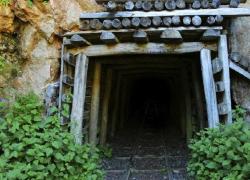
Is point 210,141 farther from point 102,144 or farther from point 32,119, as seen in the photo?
point 102,144

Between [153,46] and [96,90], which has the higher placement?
[153,46]

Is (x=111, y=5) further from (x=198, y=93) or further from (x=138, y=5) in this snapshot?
(x=198, y=93)

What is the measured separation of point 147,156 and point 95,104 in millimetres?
1608

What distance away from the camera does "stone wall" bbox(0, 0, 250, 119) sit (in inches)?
250

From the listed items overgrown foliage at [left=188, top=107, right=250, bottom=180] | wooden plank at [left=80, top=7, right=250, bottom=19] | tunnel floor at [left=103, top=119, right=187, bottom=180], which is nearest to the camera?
overgrown foliage at [left=188, top=107, right=250, bottom=180]

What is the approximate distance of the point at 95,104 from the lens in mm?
7699

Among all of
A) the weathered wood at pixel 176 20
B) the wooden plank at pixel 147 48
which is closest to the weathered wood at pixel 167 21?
A: the weathered wood at pixel 176 20

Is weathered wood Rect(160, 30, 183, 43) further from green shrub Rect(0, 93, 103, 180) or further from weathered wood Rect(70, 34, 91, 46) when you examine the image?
green shrub Rect(0, 93, 103, 180)

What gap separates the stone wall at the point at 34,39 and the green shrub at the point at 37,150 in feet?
2.61

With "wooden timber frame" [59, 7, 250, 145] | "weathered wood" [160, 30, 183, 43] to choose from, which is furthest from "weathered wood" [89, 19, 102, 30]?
"weathered wood" [160, 30, 183, 43]

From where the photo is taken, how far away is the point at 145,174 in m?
6.80

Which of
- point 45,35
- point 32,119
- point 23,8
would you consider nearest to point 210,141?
point 32,119

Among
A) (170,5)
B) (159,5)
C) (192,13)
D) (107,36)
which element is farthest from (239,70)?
(107,36)

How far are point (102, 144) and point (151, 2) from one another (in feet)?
12.2
